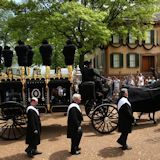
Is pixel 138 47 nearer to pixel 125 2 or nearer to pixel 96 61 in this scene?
pixel 96 61

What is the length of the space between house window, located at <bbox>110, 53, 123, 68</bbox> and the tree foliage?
35.6 feet

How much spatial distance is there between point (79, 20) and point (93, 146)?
1272cm

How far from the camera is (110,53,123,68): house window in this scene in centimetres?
3884

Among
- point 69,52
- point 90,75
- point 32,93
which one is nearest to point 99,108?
point 90,75

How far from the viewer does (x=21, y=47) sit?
1377cm

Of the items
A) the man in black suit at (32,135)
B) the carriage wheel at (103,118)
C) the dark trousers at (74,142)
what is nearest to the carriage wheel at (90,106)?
the carriage wheel at (103,118)

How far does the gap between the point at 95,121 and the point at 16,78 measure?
119 inches

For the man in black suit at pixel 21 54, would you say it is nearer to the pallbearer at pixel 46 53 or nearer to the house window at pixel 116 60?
the pallbearer at pixel 46 53

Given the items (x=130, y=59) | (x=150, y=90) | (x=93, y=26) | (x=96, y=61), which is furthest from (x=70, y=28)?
(x=96, y=61)

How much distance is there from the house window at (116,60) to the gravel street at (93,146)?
24.4 meters

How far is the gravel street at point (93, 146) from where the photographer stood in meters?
10.6

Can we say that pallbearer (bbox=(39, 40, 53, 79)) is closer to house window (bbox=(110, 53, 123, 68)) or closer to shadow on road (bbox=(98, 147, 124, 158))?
shadow on road (bbox=(98, 147, 124, 158))

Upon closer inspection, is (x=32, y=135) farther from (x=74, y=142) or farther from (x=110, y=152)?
(x=110, y=152)

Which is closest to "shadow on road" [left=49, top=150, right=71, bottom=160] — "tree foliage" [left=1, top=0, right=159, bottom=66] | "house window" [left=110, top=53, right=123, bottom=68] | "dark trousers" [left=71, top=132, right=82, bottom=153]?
"dark trousers" [left=71, top=132, right=82, bottom=153]
